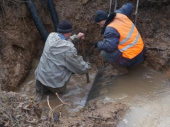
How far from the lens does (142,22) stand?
517 cm

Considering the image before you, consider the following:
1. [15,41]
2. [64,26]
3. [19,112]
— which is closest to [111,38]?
[64,26]

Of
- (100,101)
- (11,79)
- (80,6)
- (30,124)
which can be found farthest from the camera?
(80,6)

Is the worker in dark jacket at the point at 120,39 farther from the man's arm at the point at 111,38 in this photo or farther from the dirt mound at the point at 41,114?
the dirt mound at the point at 41,114

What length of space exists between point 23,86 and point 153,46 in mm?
3237

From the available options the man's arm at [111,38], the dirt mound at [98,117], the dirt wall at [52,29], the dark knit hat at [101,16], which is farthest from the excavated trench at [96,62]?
the dark knit hat at [101,16]

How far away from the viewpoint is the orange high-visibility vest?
4230 millimetres

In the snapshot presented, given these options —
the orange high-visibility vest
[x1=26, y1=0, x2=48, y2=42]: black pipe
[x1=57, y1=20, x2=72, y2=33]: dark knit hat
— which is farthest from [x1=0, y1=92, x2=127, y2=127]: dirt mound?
[x1=26, y1=0, x2=48, y2=42]: black pipe

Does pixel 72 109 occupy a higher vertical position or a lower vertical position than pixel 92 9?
lower

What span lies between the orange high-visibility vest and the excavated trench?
0.52m

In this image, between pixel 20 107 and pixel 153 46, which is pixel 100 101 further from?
pixel 153 46

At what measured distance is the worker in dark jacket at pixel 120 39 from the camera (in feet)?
13.7

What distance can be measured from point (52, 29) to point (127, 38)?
9.13ft

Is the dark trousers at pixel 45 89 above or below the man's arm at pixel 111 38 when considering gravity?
below

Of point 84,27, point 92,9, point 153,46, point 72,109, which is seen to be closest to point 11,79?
point 72,109
